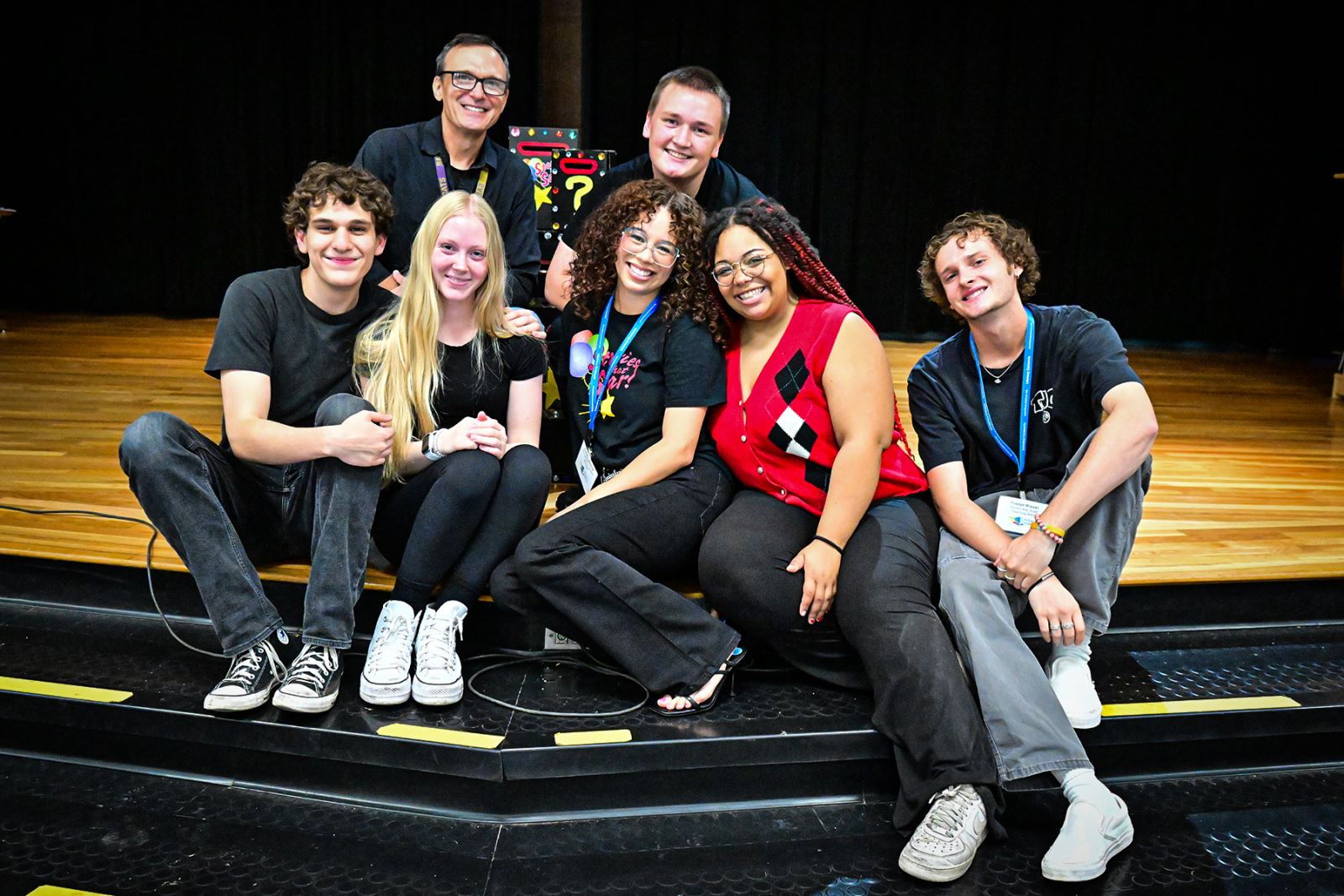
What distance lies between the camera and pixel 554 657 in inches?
92.8

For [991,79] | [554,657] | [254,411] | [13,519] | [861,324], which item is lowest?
[554,657]

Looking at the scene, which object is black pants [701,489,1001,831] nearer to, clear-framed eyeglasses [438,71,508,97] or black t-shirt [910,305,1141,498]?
black t-shirt [910,305,1141,498]

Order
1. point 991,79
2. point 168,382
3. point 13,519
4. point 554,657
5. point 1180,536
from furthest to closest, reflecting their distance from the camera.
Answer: point 991,79 < point 168,382 < point 1180,536 < point 13,519 < point 554,657

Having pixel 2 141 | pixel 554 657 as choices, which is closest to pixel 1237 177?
pixel 554 657

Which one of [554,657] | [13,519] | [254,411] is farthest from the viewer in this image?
[13,519]

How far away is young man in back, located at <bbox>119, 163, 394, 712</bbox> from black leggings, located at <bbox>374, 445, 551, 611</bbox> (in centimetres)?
11

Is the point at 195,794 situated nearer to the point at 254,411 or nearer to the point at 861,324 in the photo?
the point at 254,411

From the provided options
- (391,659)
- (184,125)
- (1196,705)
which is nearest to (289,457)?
(391,659)

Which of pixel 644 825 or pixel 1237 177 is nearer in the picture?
pixel 644 825

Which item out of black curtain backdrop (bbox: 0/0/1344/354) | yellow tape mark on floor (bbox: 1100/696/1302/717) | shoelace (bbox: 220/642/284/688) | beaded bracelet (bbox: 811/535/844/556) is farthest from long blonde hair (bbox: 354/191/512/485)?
black curtain backdrop (bbox: 0/0/1344/354)

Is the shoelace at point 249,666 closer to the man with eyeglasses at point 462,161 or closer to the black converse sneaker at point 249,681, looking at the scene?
the black converse sneaker at point 249,681

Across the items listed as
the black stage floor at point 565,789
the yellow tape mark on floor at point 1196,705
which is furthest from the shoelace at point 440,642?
the yellow tape mark on floor at point 1196,705

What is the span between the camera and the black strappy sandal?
2111mm

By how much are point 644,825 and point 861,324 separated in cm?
110
